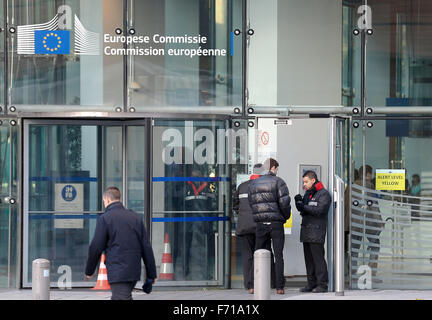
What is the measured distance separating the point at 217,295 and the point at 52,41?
440 centimetres

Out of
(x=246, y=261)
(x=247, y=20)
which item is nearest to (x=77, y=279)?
(x=246, y=261)

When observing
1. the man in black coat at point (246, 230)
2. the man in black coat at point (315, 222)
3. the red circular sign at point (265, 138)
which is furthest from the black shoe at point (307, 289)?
the red circular sign at point (265, 138)

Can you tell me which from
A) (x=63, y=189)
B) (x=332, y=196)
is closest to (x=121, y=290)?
(x=332, y=196)

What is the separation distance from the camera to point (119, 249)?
10.1m

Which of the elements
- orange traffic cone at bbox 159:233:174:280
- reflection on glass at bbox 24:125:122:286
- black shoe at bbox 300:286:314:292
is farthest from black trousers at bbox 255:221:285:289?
reflection on glass at bbox 24:125:122:286

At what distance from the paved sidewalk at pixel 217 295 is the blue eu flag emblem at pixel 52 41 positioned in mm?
3471

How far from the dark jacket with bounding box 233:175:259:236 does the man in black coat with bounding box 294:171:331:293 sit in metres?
0.69

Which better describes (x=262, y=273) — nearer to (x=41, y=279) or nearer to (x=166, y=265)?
(x=41, y=279)

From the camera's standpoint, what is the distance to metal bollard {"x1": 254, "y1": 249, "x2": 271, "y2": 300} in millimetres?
11500

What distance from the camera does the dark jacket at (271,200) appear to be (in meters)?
13.4

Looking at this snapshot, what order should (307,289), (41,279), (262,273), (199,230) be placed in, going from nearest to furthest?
(41,279)
(262,273)
(307,289)
(199,230)

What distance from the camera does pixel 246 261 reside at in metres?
14.0

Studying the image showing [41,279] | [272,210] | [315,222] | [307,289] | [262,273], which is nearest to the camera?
[41,279]

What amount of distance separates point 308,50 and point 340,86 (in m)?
0.71
